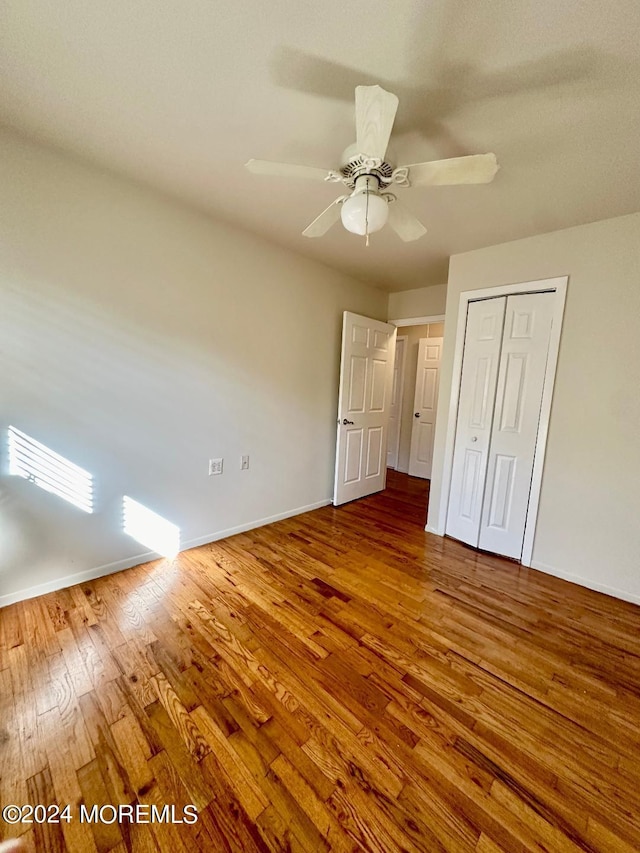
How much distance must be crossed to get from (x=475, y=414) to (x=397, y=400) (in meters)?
2.57

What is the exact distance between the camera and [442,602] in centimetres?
205

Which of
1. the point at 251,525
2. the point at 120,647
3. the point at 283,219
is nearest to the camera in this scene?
the point at 120,647

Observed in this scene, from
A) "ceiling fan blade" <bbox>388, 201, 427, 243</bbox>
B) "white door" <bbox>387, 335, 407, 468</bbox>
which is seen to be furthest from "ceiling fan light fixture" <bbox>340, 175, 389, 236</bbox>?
"white door" <bbox>387, 335, 407, 468</bbox>

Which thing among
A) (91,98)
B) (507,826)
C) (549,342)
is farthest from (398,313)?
(507,826)

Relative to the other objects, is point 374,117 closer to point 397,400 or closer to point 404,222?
point 404,222

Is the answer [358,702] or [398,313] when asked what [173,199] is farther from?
[358,702]

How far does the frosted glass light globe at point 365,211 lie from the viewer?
1.33m

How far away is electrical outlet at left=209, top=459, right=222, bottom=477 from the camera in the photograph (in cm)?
261

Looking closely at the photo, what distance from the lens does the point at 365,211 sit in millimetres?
1329

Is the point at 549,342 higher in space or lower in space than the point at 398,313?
lower

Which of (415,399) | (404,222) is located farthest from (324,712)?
(415,399)

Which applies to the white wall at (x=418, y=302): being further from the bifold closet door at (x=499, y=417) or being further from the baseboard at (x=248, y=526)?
the baseboard at (x=248, y=526)

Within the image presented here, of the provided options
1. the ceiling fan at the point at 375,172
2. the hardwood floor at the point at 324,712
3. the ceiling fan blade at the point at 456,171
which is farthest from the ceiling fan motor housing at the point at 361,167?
the hardwood floor at the point at 324,712

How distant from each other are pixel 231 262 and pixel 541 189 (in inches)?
81.3
